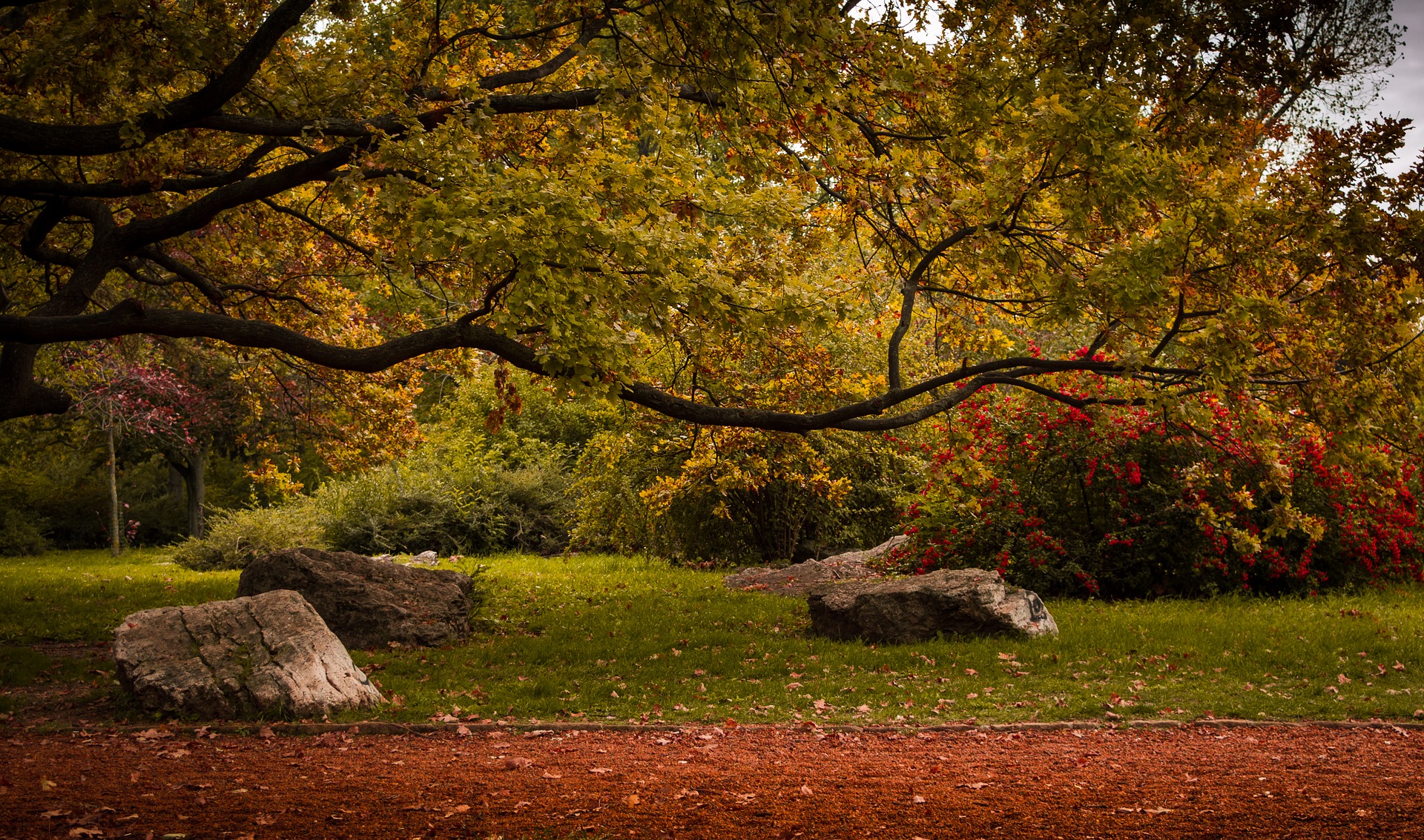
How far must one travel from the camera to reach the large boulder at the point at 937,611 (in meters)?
9.66

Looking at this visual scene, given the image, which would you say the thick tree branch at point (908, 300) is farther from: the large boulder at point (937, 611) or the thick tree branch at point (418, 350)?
the large boulder at point (937, 611)

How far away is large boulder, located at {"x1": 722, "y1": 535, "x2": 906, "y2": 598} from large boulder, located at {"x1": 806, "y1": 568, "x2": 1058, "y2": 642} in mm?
2343

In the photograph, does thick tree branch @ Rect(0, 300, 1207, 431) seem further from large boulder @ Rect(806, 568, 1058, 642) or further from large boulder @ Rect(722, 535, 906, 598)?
large boulder @ Rect(722, 535, 906, 598)

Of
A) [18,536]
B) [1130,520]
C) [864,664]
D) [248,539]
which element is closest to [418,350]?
[864,664]

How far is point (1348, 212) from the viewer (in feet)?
19.2

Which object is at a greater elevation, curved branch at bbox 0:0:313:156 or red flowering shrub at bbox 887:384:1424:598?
curved branch at bbox 0:0:313:156

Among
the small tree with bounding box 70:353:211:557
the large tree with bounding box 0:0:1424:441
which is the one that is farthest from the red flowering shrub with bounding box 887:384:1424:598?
the small tree with bounding box 70:353:211:557

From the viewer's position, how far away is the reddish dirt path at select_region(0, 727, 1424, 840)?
461 cm

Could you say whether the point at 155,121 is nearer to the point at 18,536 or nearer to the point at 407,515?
the point at 407,515

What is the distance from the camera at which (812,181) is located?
819 centimetres

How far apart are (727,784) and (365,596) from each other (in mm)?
5995

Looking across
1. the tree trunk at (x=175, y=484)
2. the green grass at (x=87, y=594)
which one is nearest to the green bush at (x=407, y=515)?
the green grass at (x=87, y=594)

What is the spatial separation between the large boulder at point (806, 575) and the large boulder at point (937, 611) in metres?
2.34

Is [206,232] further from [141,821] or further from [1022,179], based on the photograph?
[1022,179]
